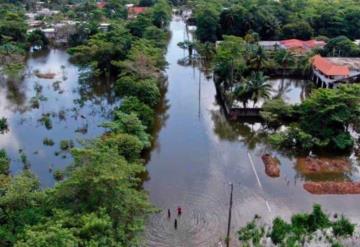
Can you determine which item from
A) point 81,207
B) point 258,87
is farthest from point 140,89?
point 81,207

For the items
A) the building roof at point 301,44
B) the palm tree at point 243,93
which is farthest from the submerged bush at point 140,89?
the building roof at point 301,44

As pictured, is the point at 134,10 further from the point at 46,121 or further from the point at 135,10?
the point at 46,121

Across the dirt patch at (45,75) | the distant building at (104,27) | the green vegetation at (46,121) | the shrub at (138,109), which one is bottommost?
the green vegetation at (46,121)

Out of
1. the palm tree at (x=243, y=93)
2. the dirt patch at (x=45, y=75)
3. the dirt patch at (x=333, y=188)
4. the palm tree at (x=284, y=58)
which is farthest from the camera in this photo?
the palm tree at (x=284, y=58)

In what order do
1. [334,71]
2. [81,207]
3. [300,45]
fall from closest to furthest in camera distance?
[81,207] < [334,71] < [300,45]

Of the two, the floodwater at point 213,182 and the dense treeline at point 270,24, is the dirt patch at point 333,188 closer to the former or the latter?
the floodwater at point 213,182

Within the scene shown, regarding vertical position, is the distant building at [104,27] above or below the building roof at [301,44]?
above

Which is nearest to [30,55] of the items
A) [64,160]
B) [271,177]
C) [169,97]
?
[169,97]

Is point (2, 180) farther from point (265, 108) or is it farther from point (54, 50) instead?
point (54, 50)
